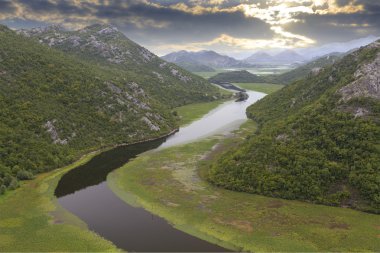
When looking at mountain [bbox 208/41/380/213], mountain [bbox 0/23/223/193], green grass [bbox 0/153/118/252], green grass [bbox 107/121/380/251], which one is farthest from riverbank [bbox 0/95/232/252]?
mountain [bbox 208/41/380/213]

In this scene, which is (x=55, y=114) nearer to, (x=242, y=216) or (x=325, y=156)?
(x=242, y=216)

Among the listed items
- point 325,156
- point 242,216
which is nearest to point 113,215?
point 242,216

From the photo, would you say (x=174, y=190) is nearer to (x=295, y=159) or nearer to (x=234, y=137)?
(x=295, y=159)

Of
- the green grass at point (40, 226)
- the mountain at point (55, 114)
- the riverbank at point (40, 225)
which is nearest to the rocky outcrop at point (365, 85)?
the mountain at point (55, 114)

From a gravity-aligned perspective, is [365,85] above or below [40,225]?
above

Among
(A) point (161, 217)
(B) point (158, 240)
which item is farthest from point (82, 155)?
(B) point (158, 240)

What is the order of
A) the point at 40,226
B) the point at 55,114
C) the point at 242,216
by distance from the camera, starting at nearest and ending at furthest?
the point at 40,226 < the point at 242,216 < the point at 55,114

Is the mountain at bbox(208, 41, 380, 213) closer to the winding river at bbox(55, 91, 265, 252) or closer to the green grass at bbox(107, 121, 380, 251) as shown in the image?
the green grass at bbox(107, 121, 380, 251)

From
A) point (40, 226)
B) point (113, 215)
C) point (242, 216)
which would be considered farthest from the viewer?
point (113, 215)
